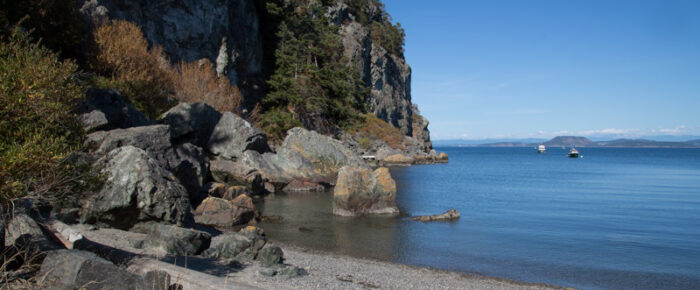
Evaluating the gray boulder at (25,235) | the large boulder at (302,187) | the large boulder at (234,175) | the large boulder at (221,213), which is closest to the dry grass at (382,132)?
the large boulder at (302,187)

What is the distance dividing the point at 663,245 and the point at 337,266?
43.7 feet

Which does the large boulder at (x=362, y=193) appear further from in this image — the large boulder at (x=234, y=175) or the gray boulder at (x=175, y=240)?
the gray boulder at (x=175, y=240)

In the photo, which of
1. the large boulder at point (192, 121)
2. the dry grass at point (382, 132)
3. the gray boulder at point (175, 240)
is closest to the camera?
the gray boulder at point (175, 240)

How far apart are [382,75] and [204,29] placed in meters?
59.0

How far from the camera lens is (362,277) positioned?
12.6m

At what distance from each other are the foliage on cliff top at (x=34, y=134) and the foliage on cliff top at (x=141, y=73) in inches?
772

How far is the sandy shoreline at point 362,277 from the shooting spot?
1098 cm

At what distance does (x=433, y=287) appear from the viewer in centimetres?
1198

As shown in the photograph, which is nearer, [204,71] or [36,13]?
[36,13]

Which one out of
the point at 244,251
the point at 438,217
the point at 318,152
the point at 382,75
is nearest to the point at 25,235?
the point at 244,251

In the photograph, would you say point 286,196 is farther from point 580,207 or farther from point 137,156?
point 580,207

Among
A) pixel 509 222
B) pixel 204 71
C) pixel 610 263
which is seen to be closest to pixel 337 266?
pixel 610 263

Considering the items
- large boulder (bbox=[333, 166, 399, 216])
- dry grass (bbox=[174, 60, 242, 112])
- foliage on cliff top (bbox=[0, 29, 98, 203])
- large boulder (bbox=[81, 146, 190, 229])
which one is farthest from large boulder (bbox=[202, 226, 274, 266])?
dry grass (bbox=[174, 60, 242, 112])

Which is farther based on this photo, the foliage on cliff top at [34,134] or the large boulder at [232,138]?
the large boulder at [232,138]
